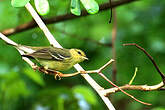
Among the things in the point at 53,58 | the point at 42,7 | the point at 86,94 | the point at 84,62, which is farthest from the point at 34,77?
the point at 42,7

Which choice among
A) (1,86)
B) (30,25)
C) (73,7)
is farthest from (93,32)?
(73,7)

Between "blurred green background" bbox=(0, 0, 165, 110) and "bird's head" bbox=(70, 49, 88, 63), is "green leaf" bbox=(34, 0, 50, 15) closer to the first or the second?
"bird's head" bbox=(70, 49, 88, 63)

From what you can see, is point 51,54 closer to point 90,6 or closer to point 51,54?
point 51,54

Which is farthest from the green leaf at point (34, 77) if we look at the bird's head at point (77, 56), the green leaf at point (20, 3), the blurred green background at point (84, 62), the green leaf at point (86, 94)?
the green leaf at point (20, 3)

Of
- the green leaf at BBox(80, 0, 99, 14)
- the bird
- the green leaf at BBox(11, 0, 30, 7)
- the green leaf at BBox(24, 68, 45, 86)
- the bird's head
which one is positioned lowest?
the green leaf at BBox(24, 68, 45, 86)

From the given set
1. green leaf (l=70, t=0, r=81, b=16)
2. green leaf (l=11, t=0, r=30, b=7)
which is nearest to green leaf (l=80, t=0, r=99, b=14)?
green leaf (l=70, t=0, r=81, b=16)

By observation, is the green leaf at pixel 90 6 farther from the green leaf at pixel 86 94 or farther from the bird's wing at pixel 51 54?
the green leaf at pixel 86 94

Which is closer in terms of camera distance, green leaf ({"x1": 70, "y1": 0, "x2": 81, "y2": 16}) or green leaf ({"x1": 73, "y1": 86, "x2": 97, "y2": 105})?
green leaf ({"x1": 70, "y1": 0, "x2": 81, "y2": 16})

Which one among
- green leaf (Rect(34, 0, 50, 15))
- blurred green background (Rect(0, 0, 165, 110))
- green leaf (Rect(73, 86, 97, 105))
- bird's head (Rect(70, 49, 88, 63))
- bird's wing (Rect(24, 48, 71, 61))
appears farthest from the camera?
green leaf (Rect(73, 86, 97, 105))

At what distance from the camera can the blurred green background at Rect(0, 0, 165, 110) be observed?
4.31 meters

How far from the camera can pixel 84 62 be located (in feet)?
19.7

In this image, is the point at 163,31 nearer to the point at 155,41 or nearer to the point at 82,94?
the point at 155,41

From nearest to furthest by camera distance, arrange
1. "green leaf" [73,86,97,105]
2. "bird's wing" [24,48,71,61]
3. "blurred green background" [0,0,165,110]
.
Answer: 1. "bird's wing" [24,48,71,61]
2. "blurred green background" [0,0,165,110]
3. "green leaf" [73,86,97,105]

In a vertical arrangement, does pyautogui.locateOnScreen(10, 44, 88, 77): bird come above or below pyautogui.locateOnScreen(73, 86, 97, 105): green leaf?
above
